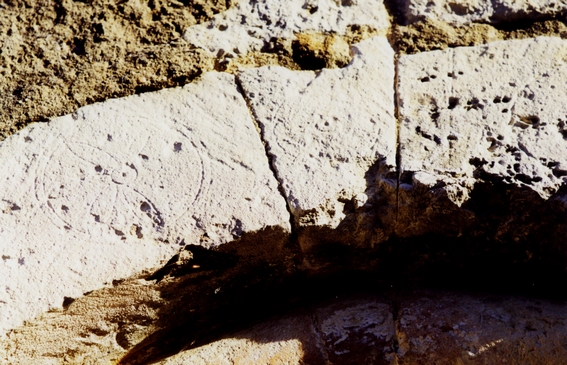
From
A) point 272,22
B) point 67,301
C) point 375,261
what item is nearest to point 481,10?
point 272,22

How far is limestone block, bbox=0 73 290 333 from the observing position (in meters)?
1.56

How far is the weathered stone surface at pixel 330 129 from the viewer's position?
1.65 m

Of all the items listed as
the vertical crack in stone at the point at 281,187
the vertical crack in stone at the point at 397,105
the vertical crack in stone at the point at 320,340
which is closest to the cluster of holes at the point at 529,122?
the vertical crack in stone at the point at 397,105

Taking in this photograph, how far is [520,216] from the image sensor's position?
5.18 feet

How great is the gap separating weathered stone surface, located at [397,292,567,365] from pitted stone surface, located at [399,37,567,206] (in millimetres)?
307

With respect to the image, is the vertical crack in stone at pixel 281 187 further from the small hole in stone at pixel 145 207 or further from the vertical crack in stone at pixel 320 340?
the small hole in stone at pixel 145 207

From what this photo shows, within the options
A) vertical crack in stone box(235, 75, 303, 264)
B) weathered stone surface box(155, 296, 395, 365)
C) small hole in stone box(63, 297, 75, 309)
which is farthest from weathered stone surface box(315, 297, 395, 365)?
small hole in stone box(63, 297, 75, 309)

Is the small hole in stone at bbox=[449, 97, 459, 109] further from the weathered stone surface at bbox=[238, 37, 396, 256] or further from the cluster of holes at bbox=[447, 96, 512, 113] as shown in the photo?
the weathered stone surface at bbox=[238, 37, 396, 256]

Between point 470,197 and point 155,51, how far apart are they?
1010 millimetres

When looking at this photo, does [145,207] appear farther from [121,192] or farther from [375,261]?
[375,261]

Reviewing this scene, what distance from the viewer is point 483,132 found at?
1662mm

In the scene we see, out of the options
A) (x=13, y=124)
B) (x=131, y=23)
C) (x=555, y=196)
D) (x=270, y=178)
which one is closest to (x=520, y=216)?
(x=555, y=196)

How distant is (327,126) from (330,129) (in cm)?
1

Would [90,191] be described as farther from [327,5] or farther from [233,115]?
[327,5]
